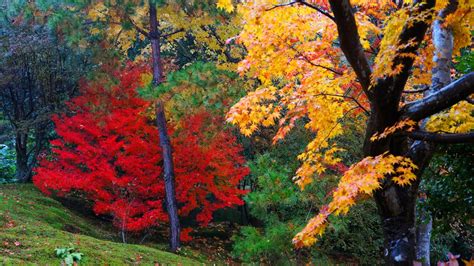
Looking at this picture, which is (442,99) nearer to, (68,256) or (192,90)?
(192,90)

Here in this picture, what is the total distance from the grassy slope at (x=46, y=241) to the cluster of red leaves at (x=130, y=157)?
632 millimetres

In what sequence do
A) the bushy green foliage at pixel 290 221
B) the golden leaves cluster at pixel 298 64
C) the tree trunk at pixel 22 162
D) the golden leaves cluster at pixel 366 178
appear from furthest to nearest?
the tree trunk at pixel 22 162
the bushy green foliage at pixel 290 221
the golden leaves cluster at pixel 298 64
the golden leaves cluster at pixel 366 178

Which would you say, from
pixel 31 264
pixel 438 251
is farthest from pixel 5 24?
pixel 438 251

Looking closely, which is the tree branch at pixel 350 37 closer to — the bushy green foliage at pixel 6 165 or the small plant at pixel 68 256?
the small plant at pixel 68 256

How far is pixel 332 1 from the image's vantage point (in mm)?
3670

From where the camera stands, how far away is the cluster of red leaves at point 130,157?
8.88 m

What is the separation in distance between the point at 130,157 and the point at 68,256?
364 centimetres

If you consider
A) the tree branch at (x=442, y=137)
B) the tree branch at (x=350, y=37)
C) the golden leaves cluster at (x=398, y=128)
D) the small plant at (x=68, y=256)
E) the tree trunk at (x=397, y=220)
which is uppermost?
the tree branch at (x=350, y=37)

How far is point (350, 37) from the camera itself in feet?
13.3

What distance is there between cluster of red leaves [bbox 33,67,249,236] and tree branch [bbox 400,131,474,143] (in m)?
5.01

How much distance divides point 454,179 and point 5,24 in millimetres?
11572

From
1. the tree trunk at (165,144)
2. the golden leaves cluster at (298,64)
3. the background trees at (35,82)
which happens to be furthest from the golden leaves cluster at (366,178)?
the background trees at (35,82)

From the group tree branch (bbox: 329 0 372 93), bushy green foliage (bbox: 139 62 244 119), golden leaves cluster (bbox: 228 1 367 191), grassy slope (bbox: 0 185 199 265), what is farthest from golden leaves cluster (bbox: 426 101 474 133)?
grassy slope (bbox: 0 185 199 265)

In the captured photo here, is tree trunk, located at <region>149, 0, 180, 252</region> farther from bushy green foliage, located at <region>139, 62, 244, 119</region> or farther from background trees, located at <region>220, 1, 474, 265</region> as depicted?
background trees, located at <region>220, 1, 474, 265</region>
